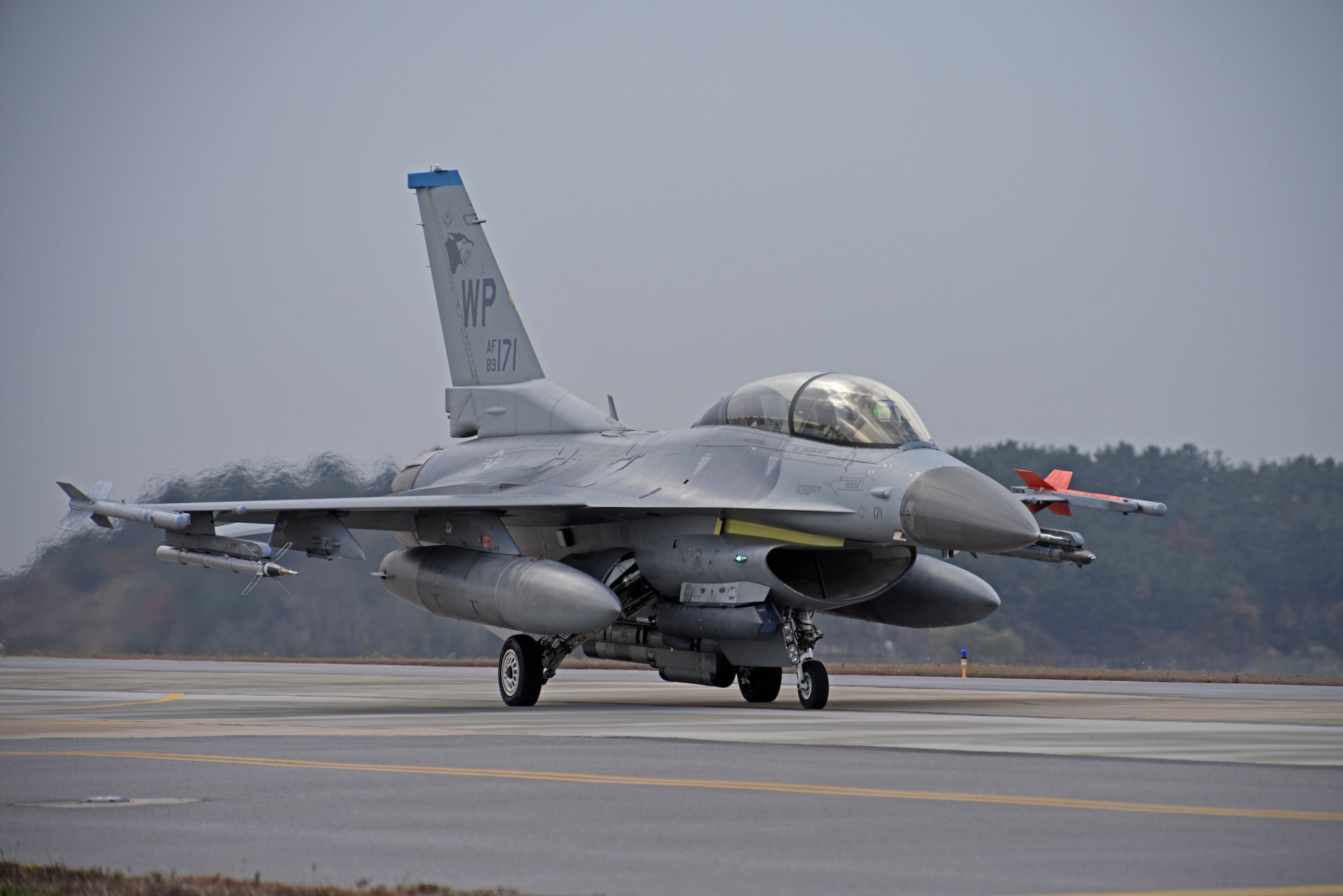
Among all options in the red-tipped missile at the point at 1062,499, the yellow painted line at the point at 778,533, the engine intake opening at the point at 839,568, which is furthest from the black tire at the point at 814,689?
the red-tipped missile at the point at 1062,499

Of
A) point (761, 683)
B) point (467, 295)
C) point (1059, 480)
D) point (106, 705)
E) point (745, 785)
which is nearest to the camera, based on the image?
point (745, 785)

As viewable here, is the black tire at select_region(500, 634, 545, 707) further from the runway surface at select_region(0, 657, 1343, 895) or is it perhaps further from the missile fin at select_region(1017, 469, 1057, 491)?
the missile fin at select_region(1017, 469, 1057, 491)

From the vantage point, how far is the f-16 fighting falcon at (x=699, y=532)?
16.6 m

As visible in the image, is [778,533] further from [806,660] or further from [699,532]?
[806,660]

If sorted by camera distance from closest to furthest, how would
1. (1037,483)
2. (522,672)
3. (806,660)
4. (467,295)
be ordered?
1. (806,660)
2. (522,672)
3. (1037,483)
4. (467,295)

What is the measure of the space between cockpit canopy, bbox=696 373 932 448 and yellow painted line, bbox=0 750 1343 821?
26.2 feet

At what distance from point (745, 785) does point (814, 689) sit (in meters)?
7.64

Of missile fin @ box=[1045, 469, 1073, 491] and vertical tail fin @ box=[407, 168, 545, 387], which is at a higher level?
vertical tail fin @ box=[407, 168, 545, 387]

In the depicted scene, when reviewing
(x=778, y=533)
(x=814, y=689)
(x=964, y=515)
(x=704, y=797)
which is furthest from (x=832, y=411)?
(x=704, y=797)

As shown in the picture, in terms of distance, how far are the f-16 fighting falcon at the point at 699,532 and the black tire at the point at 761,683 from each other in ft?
0.08

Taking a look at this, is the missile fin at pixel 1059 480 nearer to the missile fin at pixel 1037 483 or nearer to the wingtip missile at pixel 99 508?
the missile fin at pixel 1037 483

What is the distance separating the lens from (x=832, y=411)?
56.9 feet

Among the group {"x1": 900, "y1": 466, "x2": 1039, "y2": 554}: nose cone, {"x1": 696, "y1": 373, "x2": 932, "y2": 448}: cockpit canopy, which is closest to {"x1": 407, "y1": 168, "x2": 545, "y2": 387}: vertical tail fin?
{"x1": 696, "y1": 373, "x2": 932, "y2": 448}: cockpit canopy

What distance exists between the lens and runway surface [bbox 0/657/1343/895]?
6277 mm
